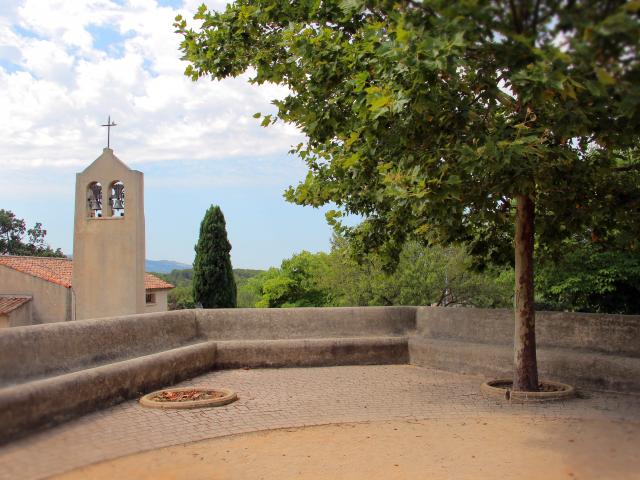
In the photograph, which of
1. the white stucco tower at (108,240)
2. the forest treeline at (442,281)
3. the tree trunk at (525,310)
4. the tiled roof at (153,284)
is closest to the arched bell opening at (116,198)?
the white stucco tower at (108,240)

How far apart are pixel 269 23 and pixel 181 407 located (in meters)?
5.09

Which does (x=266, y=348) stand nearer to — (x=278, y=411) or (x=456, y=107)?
(x=278, y=411)

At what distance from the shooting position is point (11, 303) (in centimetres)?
3052

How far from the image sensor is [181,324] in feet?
37.0

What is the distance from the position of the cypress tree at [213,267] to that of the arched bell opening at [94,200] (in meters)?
12.1

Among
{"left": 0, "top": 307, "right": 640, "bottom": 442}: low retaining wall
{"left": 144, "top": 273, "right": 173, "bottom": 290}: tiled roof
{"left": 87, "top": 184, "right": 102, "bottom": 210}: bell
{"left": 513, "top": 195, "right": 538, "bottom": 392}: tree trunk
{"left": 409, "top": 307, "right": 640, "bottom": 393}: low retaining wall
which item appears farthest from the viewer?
{"left": 144, "top": 273, "right": 173, "bottom": 290}: tiled roof

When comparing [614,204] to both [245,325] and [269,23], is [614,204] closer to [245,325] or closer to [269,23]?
[269,23]

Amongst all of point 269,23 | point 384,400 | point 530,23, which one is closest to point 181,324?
point 384,400

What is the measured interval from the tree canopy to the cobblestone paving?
1.02 meters

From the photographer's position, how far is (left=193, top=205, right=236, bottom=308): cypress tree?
98.8 ft

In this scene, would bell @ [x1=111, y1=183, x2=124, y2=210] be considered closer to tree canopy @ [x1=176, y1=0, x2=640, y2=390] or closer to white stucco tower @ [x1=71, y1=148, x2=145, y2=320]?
white stucco tower @ [x1=71, y1=148, x2=145, y2=320]

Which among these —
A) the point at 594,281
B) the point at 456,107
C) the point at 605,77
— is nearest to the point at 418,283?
the point at 594,281

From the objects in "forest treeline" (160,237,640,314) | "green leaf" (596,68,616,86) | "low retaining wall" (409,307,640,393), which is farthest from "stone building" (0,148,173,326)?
"green leaf" (596,68,616,86)

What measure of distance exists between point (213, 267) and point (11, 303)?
9.47 metres
